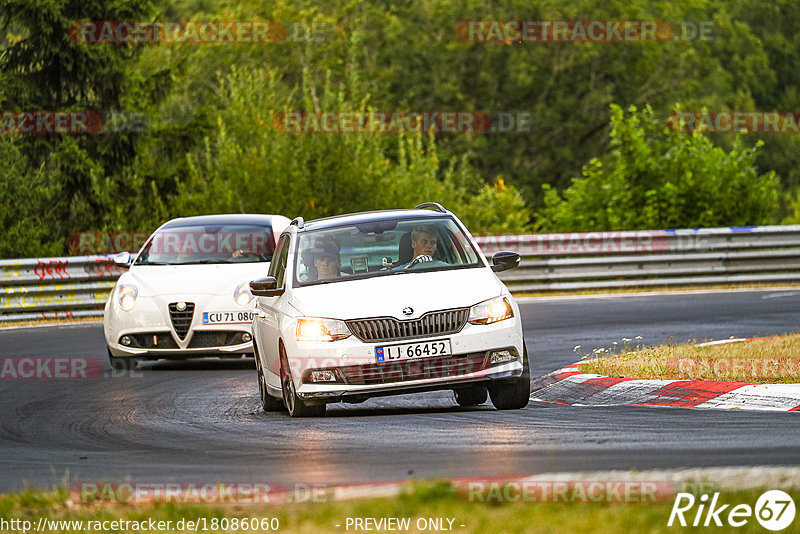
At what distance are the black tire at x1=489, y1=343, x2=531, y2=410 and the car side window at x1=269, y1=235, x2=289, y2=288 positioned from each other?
6.47ft

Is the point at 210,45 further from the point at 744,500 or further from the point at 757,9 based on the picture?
the point at 744,500

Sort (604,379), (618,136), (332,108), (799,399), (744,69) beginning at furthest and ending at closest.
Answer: (744,69) → (332,108) → (618,136) → (604,379) → (799,399)

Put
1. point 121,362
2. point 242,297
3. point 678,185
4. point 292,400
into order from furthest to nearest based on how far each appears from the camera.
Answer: point 678,185 → point 121,362 → point 242,297 → point 292,400

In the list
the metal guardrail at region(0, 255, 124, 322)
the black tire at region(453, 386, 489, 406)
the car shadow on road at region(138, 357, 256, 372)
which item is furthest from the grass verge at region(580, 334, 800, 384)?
the metal guardrail at region(0, 255, 124, 322)

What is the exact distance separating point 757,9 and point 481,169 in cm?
3204

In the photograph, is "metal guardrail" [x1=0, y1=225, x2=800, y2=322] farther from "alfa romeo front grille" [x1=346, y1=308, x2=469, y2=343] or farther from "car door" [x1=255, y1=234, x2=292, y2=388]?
"alfa romeo front grille" [x1=346, y1=308, x2=469, y2=343]

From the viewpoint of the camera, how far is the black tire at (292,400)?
34.6 ft

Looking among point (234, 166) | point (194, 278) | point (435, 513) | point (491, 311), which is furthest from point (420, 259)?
point (234, 166)

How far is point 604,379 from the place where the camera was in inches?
457

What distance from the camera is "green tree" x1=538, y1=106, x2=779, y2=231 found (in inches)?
1124

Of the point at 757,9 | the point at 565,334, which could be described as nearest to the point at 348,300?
the point at 565,334

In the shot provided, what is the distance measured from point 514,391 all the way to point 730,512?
4.79 m

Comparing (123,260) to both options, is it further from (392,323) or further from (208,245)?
(392,323)

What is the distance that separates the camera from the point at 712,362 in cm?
1206
